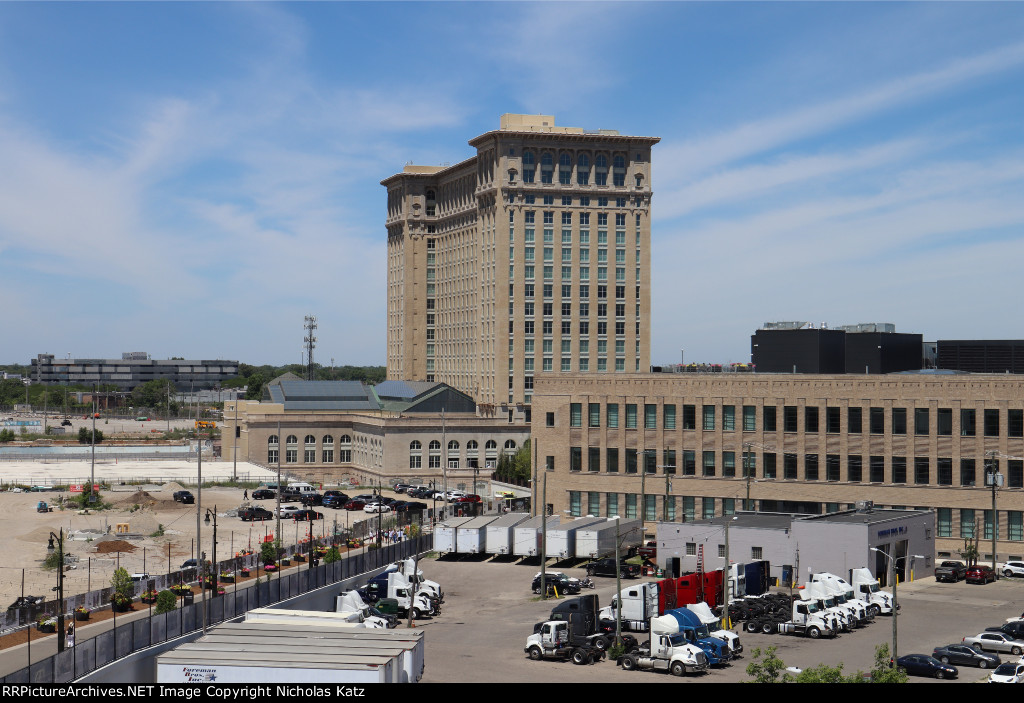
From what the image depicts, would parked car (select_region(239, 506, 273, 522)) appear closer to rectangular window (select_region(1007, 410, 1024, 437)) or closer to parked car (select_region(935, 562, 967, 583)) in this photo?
parked car (select_region(935, 562, 967, 583))

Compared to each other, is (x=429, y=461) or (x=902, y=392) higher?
(x=902, y=392)

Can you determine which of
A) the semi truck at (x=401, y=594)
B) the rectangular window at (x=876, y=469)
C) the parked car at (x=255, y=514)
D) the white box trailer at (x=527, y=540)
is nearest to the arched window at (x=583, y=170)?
the parked car at (x=255, y=514)

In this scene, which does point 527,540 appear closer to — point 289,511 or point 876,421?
point 876,421

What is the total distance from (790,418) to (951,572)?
68.6ft

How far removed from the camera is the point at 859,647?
58812 mm

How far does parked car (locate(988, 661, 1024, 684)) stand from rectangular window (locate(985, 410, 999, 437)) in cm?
4207

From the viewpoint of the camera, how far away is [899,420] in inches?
3632

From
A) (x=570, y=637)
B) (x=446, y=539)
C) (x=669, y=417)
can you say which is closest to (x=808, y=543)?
(x=669, y=417)

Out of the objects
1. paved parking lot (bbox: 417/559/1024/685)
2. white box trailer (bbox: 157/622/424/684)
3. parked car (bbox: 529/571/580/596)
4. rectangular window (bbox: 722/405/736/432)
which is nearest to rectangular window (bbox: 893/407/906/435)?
rectangular window (bbox: 722/405/736/432)

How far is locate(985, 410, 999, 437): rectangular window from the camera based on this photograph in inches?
3479

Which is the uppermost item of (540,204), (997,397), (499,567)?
(540,204)

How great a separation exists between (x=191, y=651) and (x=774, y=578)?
4680 centimetres
